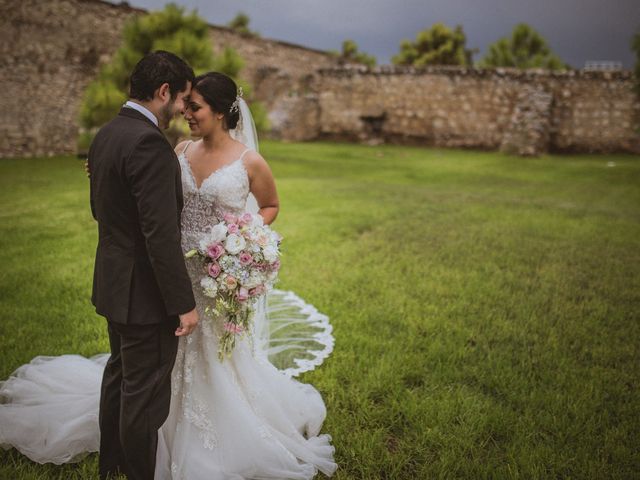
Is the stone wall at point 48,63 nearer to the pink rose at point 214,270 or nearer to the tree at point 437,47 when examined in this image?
the pink rose at point 214,270

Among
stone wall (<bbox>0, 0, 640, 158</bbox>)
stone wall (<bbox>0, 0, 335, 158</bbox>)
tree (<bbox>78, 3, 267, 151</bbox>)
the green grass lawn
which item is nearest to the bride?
the green grass lawn

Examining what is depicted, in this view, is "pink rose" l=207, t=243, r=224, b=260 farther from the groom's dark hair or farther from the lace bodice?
the groom's dark hair

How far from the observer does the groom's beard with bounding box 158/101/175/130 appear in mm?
2143

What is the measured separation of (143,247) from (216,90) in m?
1.01

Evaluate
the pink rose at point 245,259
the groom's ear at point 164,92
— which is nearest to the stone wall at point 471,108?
the pink rose at point 245,259

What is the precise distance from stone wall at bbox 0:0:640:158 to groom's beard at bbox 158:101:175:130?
1471 cm

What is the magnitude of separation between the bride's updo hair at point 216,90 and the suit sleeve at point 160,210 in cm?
67

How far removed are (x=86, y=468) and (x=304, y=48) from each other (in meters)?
27.8

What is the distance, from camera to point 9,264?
5.54 m

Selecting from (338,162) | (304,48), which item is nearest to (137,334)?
(338,162)

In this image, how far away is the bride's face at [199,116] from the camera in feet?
8.30

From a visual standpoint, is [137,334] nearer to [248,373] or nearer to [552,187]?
[248,373]

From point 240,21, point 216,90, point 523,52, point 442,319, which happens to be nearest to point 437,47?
point 523,52

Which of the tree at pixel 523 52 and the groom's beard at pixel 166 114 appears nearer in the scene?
the groom's beard at pixel 166 114
